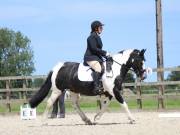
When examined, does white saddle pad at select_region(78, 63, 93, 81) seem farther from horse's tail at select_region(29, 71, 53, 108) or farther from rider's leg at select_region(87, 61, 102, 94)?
horse's tail at select_region(29, 71, 53, 108)

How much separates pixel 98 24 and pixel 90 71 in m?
1.12

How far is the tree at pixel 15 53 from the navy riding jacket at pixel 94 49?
72.7m

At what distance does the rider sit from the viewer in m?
14.9

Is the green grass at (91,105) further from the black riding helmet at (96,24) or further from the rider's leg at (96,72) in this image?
the black riding helmet at (96,24)

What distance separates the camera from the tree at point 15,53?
89.2 meters

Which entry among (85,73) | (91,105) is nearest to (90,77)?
(85,73)

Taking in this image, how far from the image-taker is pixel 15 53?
303 ft

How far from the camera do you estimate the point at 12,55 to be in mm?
91250

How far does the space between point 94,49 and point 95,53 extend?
167mm

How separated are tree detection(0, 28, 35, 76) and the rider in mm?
72677

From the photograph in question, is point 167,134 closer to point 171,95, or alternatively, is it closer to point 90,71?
point 90,71

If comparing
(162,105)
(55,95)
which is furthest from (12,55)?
(55,95)

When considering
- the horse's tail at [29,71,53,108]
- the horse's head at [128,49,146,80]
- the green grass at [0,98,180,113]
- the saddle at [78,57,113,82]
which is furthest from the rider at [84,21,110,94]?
Answer: the green grass at [0,98,180,113]

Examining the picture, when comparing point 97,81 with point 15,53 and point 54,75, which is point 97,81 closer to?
point 54,75
